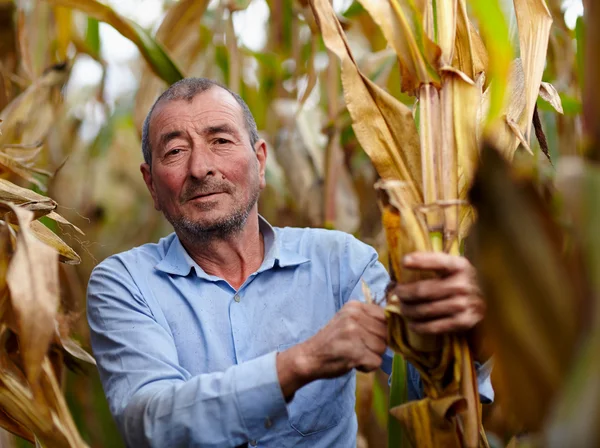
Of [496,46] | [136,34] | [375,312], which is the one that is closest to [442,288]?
[375,312]

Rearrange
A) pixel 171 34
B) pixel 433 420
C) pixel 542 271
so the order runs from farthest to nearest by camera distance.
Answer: pixel 171 34 → pixel 433 420 → pixel 542 271

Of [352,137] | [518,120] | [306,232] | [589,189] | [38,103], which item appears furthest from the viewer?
[352,137]

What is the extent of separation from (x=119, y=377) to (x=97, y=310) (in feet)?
0.47

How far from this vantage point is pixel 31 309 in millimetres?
818

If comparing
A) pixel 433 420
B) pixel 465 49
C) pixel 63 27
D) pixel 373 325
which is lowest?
pixel 433 420

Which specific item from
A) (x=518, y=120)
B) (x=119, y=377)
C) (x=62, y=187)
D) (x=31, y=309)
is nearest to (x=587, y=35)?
(x=518, y=120)

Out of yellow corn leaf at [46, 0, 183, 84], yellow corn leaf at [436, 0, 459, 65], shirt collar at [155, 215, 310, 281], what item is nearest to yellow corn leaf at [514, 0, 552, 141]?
yellow corn leaf at [436, 0, 459, 65]

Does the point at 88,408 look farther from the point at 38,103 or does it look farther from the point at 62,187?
the point at 38,103

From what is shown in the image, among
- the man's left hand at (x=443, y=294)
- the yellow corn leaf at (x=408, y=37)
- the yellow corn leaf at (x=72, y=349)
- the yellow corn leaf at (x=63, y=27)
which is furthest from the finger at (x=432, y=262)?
the yellow corn leaf at (x=63, y=27)

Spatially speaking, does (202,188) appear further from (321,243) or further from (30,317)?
(30,317)

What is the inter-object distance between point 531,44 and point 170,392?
25.1 inches

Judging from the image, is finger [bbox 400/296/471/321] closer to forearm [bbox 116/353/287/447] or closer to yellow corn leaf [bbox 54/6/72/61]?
forearm [bbox 116/353/287/447]

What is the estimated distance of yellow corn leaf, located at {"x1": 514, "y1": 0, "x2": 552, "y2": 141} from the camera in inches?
36.9

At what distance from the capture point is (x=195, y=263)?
1.26 meters
